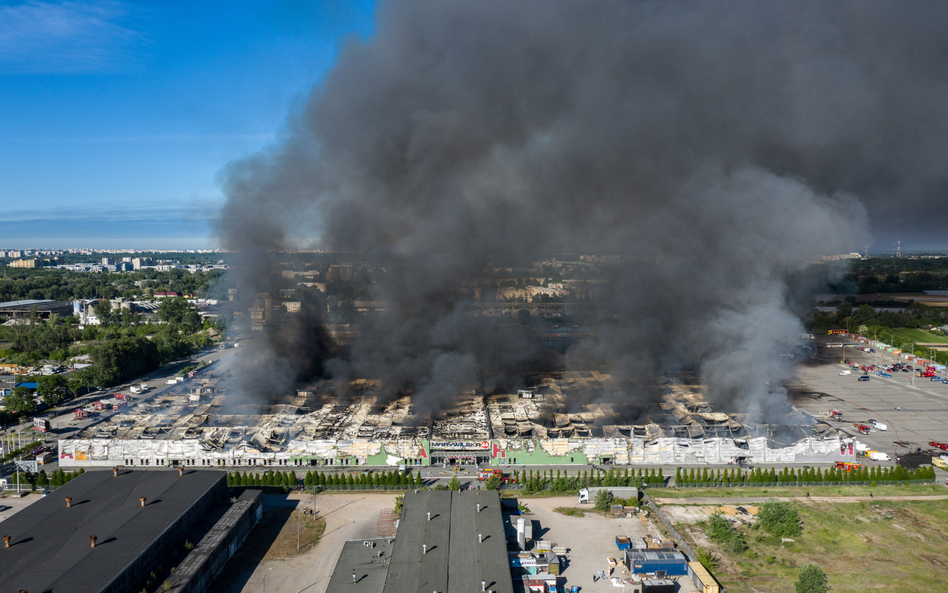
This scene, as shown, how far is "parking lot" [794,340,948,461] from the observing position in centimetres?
2433

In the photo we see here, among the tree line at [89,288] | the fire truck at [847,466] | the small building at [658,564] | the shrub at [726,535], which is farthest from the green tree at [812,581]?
the tree line at [89,288]

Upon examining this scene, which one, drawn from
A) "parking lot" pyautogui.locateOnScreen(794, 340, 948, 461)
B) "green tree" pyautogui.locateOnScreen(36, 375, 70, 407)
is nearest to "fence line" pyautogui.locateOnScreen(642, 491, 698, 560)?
"parking lot" pyautogui.locateOnScreen(794, 340, 948, 461)

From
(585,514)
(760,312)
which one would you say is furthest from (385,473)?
(760,312)

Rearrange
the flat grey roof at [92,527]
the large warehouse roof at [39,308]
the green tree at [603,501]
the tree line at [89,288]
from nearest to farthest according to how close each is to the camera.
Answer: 1. the flat grey roof at [92,527]
2. the green tree at [603,501]
3. the large warehouse roof at [39,308]
4. the tree line at [89,288]

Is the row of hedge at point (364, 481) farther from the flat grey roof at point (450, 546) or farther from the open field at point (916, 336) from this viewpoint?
the open field at point (916, 336)

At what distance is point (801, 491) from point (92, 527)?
2187 centimetres

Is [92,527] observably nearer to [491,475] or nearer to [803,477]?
[491,475]

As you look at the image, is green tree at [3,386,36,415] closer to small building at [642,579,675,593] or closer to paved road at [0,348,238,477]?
paved road at [0,348,238,477]

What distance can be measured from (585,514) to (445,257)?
16601 millimetres

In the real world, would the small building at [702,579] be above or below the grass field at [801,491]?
above

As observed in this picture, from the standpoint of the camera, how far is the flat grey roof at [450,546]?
40.3ft

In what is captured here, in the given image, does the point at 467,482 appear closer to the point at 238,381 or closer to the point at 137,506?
the point at 137,506

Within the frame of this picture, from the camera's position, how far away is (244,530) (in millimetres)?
15984

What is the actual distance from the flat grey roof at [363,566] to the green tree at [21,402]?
71.3 ft
